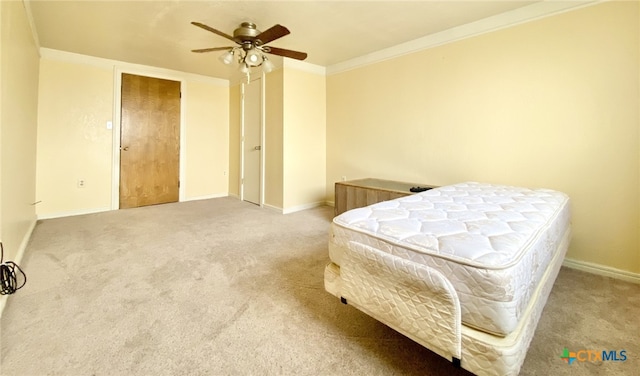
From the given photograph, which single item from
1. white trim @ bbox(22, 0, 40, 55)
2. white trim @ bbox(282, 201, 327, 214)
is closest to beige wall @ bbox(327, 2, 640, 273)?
white trim @ bbox(282, 201, 327, 214)

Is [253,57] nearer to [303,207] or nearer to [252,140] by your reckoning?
[252,140]

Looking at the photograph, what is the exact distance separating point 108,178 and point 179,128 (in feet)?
4.17

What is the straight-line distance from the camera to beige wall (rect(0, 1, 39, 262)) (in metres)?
1.73

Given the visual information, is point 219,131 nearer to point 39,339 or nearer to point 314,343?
point 39,339

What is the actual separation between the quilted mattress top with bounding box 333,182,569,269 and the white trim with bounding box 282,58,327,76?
2875 mm

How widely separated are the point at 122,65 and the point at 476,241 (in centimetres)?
493

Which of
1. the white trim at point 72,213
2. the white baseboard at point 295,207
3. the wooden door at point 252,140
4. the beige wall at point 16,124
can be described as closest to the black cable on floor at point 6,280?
the beige wall at point 16,124

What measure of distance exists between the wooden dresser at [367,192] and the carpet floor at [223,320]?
2.63 ft

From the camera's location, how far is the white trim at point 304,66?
3803 millimetres

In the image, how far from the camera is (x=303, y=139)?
4.10 m

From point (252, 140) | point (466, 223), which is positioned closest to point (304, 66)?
point (252, 140)

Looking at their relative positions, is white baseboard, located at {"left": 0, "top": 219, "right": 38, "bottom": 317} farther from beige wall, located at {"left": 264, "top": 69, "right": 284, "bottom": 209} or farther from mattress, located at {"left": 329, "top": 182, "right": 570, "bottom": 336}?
beige wall, located at {"left": 264, "top": 69, "right": 284, "bottom": 209}

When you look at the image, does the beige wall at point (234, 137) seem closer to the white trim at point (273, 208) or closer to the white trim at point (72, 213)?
the white trim at point (273, 208)

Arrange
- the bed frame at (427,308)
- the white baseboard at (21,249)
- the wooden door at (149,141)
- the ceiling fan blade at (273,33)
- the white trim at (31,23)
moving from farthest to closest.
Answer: the wooden door at (149,141) < the white trim at (31,23) < the ceiling fan blade at (273,33) < the white baseboard at (21,249) < the bed frame at (427,308)
